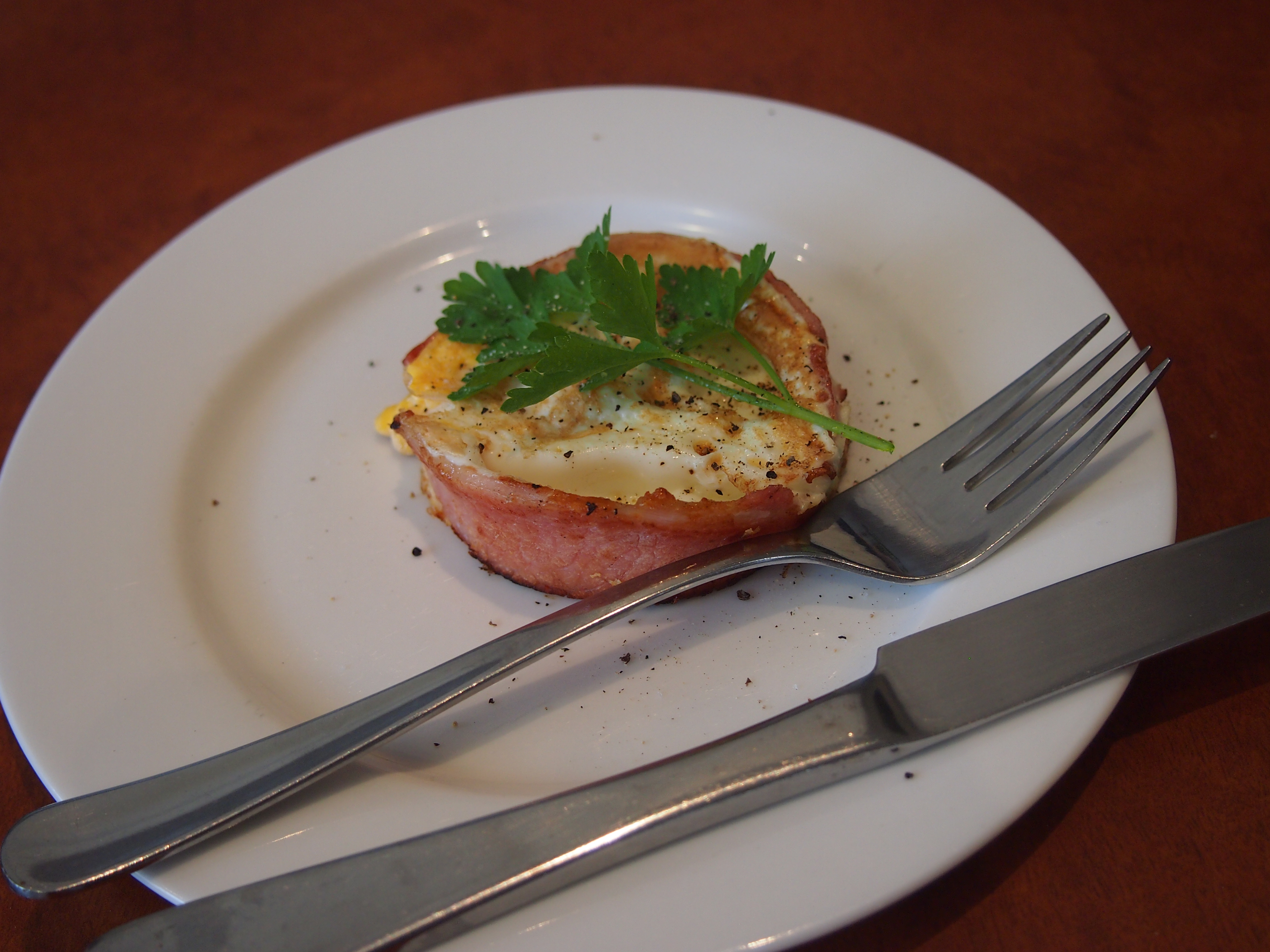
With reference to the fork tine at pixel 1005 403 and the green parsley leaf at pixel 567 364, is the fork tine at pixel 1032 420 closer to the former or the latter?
the fork tine at pixel 1005 403

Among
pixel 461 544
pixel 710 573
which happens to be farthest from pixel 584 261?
pixel 710 573

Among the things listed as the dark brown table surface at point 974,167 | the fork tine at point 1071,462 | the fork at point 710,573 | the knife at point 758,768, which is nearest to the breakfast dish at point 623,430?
the fork at point 710,573

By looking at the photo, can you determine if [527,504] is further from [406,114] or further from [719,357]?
[406,114]

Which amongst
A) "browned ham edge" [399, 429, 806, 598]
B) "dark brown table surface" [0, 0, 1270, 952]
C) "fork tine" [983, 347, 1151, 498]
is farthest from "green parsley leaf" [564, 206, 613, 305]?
"dark brown table surface" [0, 0, 1270, 952]

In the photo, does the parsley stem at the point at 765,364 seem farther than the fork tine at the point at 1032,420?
Yes

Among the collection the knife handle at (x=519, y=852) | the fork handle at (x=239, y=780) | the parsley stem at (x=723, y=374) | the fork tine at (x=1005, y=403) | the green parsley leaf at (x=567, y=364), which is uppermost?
the green parsley leaf at (x=567, y=364)

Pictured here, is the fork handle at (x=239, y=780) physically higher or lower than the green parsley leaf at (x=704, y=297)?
lower

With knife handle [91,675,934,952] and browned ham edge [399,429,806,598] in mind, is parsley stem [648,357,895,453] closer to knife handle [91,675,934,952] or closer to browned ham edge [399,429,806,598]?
browned ham edge [399,429,806,598]

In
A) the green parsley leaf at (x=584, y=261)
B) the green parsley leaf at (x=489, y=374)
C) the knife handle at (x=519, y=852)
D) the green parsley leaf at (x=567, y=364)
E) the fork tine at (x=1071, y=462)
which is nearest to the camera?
the knife handle at (x=519, y=852)
